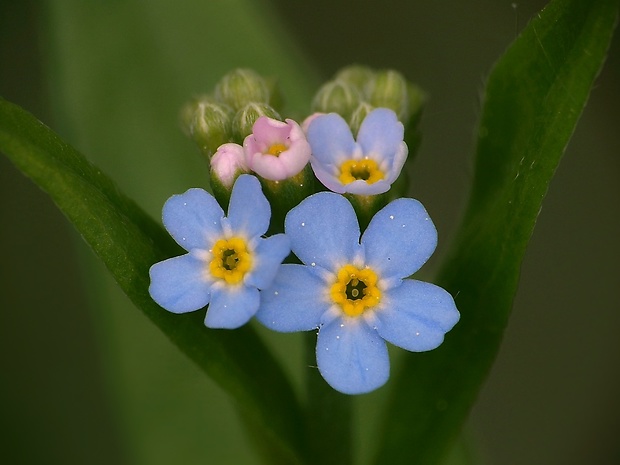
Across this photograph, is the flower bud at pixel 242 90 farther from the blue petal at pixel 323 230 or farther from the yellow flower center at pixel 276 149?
the blue petal at pixel 323 230

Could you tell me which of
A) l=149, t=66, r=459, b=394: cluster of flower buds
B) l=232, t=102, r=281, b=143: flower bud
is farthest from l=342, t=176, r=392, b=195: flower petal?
l=232, t=102, r=281, b=143: flower bud

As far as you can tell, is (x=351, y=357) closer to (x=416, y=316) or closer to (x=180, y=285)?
(x=416, y=316)

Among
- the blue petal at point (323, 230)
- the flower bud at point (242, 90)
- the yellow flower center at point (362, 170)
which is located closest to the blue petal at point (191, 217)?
the blue petal at point (323, 230)

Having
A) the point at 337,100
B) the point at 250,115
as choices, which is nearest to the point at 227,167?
the point at 250,115

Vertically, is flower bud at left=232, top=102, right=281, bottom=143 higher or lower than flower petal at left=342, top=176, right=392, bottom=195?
higher

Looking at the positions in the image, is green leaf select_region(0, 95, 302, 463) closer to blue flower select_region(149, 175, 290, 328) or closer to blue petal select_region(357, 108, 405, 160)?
blue flower select_region(149, 175, 290, 328)

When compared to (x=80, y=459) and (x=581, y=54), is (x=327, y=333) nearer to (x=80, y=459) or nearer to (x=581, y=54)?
(x=581, y=54)

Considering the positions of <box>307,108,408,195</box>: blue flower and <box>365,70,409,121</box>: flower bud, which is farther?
<box>365,70,409,121</box>: flower bud
